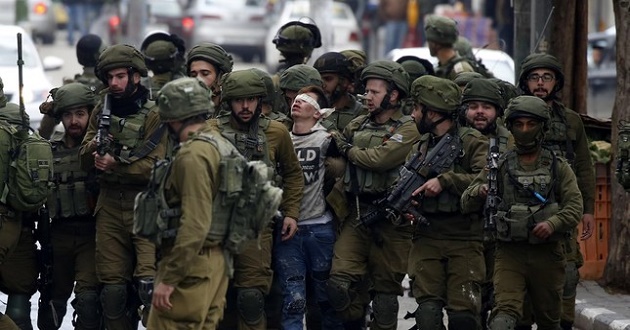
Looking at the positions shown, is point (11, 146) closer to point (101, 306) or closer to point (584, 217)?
point (101, 306)

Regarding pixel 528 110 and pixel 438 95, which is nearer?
pixel 528 110

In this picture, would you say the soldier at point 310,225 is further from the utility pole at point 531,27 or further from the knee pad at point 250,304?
the utility pole at point 531,27

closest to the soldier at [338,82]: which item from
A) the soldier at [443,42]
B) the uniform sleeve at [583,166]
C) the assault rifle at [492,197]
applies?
the uniform sleeve at [583,166]

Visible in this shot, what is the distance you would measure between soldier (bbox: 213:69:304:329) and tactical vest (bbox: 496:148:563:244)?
1.38m

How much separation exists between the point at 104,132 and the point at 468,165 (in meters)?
2.23

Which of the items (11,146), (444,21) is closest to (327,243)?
(11,146)

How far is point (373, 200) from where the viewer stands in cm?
1077

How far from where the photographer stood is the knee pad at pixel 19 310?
10.6 metres

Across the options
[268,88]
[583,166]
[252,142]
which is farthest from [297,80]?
[583,166]

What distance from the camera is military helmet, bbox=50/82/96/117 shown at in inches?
421

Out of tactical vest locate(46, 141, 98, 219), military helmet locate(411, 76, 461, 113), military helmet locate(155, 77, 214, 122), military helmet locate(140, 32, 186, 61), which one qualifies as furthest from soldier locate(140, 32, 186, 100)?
military helmet locate(155, 77, 214, 122)

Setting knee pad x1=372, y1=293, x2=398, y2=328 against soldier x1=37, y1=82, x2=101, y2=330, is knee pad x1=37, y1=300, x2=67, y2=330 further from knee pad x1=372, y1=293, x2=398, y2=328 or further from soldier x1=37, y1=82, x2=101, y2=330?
knee pad x1=372, y1=293, x2=398, y2=328

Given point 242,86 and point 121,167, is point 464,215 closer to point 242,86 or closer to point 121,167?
point 242,86

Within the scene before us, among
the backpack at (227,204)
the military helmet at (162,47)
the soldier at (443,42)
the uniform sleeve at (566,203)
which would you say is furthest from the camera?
the soldier at (443,42)
